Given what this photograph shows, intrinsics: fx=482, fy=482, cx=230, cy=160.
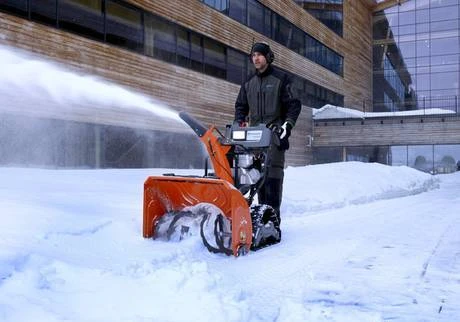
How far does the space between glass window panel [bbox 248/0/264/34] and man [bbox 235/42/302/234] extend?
15860 mm

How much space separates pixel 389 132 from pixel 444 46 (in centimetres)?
1321

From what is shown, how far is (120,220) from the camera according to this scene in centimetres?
489

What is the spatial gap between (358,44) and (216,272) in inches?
1291

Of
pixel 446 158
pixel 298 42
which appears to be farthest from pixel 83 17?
pixel 446 158

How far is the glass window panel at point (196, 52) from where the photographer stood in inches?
649

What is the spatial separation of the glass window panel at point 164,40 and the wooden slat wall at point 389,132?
13.4 m

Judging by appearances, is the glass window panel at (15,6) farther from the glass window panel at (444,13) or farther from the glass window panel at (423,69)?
the glass window panel at (444,13)

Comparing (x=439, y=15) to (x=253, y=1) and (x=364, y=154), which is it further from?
(x=253, y=1)

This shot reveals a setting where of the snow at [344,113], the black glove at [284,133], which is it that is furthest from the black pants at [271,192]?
the snow at [344,113]

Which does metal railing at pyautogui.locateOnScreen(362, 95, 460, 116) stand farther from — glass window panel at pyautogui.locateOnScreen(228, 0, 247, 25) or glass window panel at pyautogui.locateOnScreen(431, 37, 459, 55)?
glass window panel at pyautogui.locateOnScreen(228, 0, 247, 25)

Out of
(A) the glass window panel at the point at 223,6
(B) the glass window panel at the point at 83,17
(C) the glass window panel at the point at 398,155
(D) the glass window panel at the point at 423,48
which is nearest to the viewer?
(B) the glass window panel at the point at 83,17

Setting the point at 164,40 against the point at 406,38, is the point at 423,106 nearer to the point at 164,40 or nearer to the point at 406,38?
the point at 406,38

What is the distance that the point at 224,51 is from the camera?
730 inches

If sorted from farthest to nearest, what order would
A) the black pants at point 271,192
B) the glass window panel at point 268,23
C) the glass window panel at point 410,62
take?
the glass window panel at point 410,62 → the glass window panel at point 268,23 → the black pants at point 271,192
